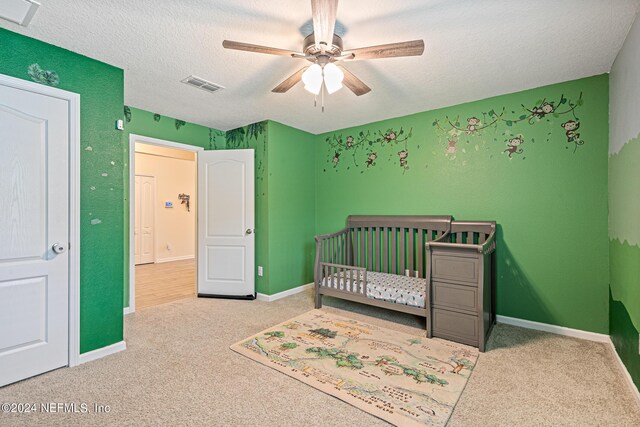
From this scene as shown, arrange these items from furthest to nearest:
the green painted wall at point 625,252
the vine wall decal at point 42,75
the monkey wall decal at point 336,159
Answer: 1. the monkey wall decal at point 336,159
2. the vine wall decal at point 42,75
3. the green painted wall at point 625,252

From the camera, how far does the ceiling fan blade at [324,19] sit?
1.40 meters

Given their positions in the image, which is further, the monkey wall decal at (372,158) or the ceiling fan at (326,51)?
the monkey wall decal at (372,158)

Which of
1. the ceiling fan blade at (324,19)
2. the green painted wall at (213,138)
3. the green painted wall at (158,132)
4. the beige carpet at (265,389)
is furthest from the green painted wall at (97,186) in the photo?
the ceiling fan blade at (324,19)

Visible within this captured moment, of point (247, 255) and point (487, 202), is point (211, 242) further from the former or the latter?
point (487, 202)

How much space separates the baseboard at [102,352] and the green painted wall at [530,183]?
3.03 metres

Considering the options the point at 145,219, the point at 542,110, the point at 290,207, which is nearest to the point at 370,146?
the point at 290,207

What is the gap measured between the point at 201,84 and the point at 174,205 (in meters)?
4.95

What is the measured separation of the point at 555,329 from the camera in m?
2.64

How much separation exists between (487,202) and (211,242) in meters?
3.25

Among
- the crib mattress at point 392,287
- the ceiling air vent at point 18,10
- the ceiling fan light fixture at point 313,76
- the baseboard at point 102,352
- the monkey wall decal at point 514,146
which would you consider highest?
the ceiling air vent at point 18,10

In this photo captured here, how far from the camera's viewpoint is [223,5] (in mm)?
1654

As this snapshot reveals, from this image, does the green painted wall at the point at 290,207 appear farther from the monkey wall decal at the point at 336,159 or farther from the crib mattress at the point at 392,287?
the crib mattress at the point at 392,287

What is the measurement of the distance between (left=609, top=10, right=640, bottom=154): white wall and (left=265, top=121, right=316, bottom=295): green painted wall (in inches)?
124

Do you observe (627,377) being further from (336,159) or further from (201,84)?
(201,84)
